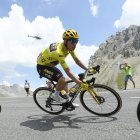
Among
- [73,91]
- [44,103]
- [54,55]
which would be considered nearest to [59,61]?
[54,55]

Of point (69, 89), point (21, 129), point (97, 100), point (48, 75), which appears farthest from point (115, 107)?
point (21, 129)

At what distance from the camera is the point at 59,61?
8.38m

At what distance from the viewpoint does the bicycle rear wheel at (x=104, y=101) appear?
8.67 meters

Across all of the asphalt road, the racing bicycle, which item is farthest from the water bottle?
the asphalt road

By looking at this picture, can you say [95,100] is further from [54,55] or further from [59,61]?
[54,55]

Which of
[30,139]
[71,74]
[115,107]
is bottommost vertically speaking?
[30,139]

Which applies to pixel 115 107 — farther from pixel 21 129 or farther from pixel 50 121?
pixel 21 129

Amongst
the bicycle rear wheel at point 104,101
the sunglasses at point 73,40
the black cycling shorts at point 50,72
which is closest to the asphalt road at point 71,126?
the bicycle rear wheel at point 104,101

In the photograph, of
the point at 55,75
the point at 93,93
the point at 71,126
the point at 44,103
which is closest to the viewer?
the point at 71,126

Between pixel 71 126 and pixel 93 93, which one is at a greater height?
pixel 93 93

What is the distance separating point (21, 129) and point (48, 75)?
71.0 inches

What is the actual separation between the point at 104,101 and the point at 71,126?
4.47 ft

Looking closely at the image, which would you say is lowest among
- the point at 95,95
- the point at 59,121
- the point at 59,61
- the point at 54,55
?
the point at 59,121

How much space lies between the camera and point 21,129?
775 cm
